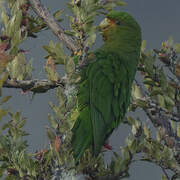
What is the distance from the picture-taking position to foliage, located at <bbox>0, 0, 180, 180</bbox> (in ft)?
2.43

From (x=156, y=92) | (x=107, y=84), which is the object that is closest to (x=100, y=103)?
(x=107, y=84)

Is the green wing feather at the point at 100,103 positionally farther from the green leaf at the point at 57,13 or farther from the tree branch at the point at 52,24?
the green leaf at the point at 57,13

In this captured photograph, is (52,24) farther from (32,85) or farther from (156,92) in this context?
(156,92)

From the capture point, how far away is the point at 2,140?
99 centimetres

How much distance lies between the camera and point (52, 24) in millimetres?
1268

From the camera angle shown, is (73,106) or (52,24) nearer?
(73,106)

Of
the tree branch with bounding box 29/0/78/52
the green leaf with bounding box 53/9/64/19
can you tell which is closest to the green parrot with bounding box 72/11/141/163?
the tree branch with bounding box 29/0/78/52

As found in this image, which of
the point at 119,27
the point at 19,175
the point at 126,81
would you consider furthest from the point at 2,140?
the point at 119,27

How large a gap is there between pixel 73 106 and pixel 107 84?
1.90ft

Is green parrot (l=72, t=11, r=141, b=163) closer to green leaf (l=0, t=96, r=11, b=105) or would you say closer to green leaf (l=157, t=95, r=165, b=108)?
green leaf (l=157, t=95, r=165, b=108)

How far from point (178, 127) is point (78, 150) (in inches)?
21.8

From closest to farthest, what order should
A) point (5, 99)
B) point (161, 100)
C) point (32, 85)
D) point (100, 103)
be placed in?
point (5, 99) → point (32, 85) → point (100, 103) → point (161, 100)

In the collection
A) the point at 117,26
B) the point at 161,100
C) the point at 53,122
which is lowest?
the point at 161,100

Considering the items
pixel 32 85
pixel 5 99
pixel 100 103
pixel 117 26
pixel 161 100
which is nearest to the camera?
pixel 5 99
